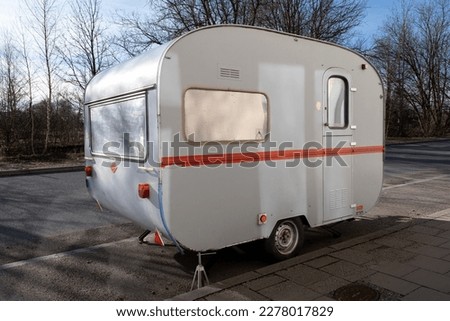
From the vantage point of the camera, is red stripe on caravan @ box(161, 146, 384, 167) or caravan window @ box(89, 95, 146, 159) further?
A: caravan window @ box(89, 95, 146, 159)

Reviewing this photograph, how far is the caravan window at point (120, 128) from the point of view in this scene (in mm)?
4120

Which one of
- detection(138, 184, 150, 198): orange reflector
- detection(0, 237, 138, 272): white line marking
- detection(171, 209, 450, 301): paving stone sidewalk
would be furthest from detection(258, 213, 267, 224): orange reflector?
detection(0, 237, 138, 272): white line marking

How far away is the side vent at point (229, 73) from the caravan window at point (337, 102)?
1578 mm

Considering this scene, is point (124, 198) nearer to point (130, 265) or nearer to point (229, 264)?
point (130, 265)

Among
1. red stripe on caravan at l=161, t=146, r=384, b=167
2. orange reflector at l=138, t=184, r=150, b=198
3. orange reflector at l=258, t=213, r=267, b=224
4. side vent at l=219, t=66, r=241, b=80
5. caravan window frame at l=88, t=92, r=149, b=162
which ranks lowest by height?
orange reflector at l=258, t=213, r=267, b=224

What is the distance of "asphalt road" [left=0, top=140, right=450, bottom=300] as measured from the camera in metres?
4.22

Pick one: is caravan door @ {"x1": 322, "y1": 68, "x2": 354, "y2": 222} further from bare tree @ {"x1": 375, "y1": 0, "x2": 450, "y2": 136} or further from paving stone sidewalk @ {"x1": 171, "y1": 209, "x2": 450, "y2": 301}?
bare tree @ {"x1": 375, "y1": 0, "x2": 450, "y2": 136}

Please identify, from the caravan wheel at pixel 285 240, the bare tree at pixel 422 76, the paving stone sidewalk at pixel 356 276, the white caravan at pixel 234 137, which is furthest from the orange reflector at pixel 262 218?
the bare tree at pixel 422 76

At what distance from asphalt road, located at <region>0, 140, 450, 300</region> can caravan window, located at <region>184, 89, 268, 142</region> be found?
1612 mm

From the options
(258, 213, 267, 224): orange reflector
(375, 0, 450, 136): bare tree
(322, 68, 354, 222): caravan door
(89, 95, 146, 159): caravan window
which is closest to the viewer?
(89, 95, 146, 159): caravan window

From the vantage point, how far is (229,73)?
13.6ft

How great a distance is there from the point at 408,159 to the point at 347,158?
49.1 ft

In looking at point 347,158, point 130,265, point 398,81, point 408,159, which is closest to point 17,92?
point 130,265

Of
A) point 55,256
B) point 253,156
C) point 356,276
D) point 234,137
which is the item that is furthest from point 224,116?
point 55,256
